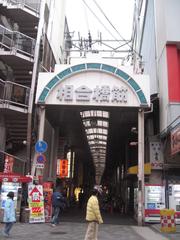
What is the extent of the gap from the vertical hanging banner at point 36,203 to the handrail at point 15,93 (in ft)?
16.6

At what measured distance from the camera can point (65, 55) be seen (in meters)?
31.7

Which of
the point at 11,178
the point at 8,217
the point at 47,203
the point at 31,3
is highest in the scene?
the point at 31,3

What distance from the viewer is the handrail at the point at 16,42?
64.7 feet

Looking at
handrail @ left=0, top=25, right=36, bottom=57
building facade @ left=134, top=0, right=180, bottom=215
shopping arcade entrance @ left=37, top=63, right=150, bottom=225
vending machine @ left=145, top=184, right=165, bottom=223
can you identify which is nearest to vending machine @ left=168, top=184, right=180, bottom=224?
building facade @ left=134, top=0, right=180, bottom=215

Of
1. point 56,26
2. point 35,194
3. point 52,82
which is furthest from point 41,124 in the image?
point 56,26

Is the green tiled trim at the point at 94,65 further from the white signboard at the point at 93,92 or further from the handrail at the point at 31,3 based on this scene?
the handrail at the point at 31,3

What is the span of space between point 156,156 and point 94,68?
5.95m

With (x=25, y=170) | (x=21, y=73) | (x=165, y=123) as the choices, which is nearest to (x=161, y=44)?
(x=165, y=123)

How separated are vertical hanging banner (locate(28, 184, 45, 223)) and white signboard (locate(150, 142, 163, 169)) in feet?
21.6

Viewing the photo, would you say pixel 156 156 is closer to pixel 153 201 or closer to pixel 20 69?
pixel 153 201

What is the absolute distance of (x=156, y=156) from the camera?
1956 cm

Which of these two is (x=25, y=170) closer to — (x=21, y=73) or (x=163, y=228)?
(x=21, y=73)

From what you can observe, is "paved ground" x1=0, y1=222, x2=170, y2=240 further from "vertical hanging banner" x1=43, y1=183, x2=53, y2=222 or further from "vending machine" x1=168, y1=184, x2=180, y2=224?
"vending machine" x1=168, y1=184, x2=180, y2=224

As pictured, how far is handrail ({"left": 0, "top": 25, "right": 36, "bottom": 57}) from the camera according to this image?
19.7 m
